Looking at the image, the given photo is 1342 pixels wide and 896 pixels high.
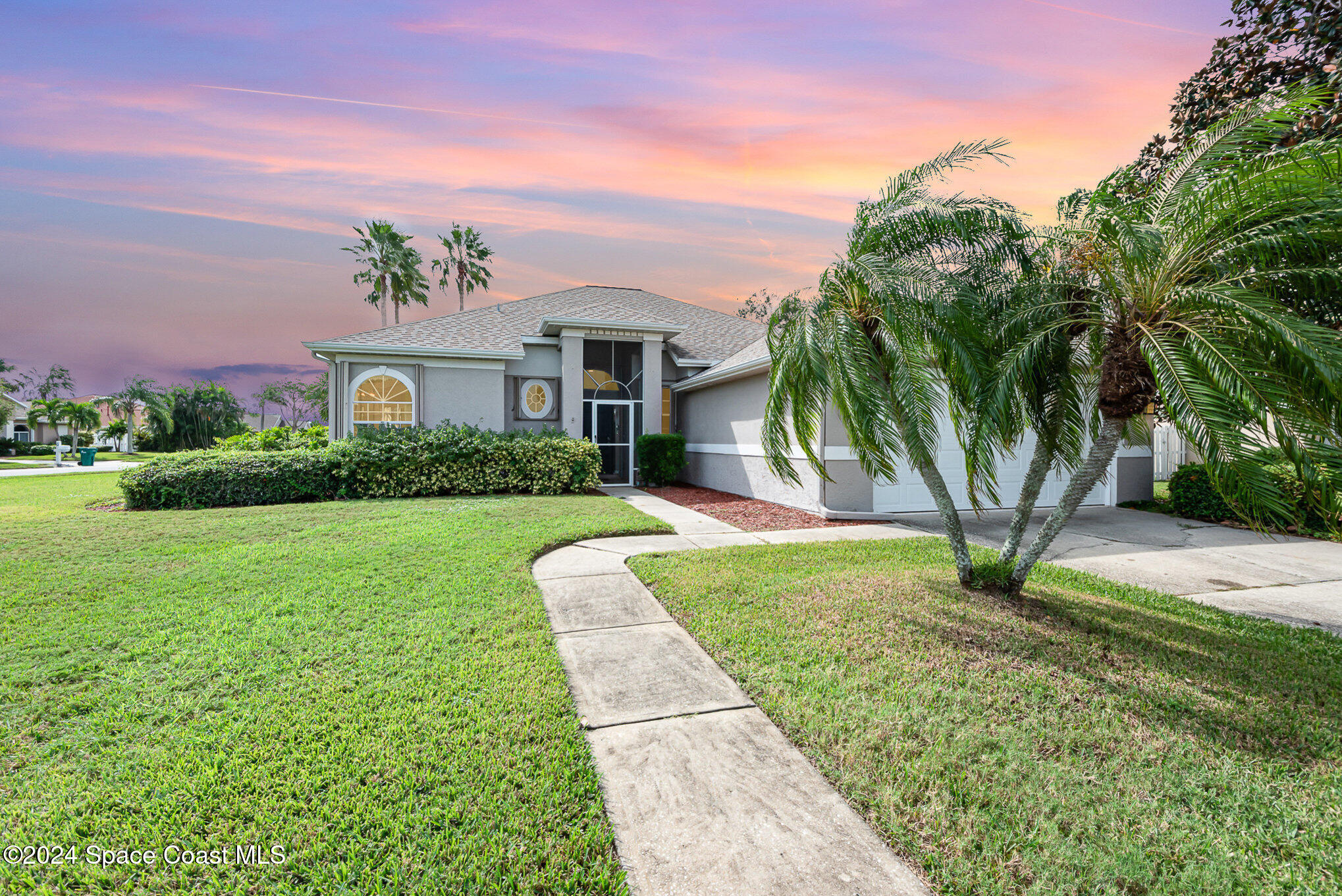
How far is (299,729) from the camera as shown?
2.95m

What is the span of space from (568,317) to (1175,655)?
13.5 meters

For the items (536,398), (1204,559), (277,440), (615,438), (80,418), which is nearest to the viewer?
(1204,559)

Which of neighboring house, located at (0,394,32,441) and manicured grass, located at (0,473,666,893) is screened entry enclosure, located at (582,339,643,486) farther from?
neighboring house, located at (0,394,32,441)

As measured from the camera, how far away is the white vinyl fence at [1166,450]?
47.5 feet

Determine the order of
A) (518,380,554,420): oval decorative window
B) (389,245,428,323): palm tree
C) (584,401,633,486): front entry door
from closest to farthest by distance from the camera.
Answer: (518,380,554,420): oval decorative window
(584,401,633,486): front entry door
(389,245,428,323): palm tree

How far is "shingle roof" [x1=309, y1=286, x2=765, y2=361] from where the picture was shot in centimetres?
1497

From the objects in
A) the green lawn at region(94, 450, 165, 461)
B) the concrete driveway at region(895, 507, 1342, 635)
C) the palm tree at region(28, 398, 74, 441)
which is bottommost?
the concrete driveway at region(895, 507, 1342, 635)

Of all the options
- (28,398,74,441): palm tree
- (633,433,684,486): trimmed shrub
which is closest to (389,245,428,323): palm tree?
(633,433,684,486): trimmed shrub

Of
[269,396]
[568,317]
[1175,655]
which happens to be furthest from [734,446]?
[269,396]

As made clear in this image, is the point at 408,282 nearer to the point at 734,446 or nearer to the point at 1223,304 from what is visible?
the point at 734,446

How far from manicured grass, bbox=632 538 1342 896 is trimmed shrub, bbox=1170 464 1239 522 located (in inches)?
245

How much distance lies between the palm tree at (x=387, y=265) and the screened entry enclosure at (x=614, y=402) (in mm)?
18031

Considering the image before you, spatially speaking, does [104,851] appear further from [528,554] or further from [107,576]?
[107,576]

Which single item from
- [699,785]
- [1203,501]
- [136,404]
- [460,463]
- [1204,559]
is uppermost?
[136,404]
